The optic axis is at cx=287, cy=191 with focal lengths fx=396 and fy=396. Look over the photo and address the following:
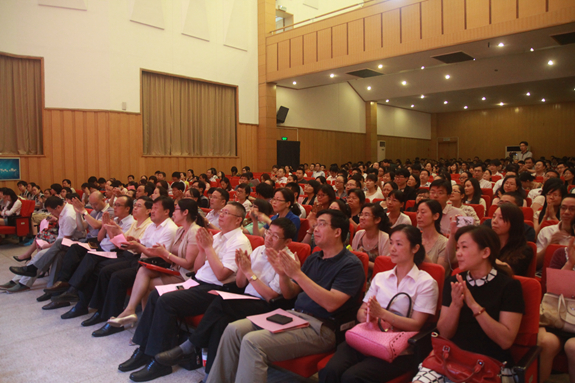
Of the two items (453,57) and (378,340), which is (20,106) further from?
(453,57)

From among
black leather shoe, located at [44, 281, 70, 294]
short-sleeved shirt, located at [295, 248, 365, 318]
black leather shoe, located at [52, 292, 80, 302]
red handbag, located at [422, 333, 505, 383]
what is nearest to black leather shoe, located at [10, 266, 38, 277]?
black leather shoe, located at [44, 281, 70, 294]

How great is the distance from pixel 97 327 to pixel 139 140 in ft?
25.3

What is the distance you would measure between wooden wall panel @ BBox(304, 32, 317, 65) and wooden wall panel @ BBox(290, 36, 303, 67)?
14 centimetres

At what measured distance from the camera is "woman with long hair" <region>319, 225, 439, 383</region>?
1.84 m

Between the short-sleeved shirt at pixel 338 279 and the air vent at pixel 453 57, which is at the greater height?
the air vent at pixel 453 57

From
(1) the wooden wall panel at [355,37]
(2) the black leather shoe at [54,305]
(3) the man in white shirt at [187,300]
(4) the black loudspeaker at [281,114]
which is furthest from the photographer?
(4) the black loudspeaker at [281,114]

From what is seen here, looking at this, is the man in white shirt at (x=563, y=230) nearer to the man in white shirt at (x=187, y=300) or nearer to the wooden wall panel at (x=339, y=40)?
the man in white shirt at (x=187, y=300)

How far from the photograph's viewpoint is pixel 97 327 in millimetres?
3408

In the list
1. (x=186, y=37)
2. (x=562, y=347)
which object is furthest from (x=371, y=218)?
(x=186, y=37)

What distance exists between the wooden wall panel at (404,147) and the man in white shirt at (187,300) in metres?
15.8

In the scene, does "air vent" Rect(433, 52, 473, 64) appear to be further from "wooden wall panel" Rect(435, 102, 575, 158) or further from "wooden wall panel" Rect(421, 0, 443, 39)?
"wooden wall panel" Rect(435, 102, 575, 158)

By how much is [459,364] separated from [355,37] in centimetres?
998

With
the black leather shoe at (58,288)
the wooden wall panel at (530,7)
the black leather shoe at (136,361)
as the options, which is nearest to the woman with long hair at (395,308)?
the black leather shoe at (136,361)

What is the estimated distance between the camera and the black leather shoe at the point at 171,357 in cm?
252
